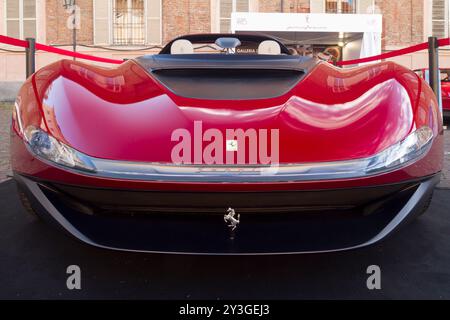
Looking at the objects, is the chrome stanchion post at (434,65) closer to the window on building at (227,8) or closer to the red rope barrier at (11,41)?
the red rope barrier at (11,41)

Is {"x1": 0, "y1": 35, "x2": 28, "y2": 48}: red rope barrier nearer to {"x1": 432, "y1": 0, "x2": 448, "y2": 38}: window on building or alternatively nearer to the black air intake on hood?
the black air intake on hood

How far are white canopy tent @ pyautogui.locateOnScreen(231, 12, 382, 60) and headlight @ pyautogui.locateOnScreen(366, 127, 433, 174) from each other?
11.3 m

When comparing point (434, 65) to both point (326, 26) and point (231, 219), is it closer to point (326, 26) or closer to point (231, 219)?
point (231, 219)

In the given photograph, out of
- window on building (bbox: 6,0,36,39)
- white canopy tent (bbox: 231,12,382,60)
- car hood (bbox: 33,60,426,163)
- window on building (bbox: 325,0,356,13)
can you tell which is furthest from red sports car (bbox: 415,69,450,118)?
window on building (bbox: 6,0,36,39)

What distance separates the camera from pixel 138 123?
1.70 m

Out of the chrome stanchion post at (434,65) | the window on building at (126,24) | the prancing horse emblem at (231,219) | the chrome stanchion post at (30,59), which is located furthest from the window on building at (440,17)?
the prancing horse emblem at (231,219)

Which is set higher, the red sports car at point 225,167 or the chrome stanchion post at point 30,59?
the chrome stanchion post at point 30,59

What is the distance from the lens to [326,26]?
13375 mm

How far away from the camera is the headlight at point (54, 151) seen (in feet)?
5.25

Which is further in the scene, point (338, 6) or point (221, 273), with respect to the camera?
point (338, 6)

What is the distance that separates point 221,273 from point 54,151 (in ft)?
2.69

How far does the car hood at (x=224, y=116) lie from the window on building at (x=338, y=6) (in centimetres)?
1554

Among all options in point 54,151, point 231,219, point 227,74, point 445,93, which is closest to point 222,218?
point 231,219

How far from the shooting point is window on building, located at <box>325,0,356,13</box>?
1631cm
